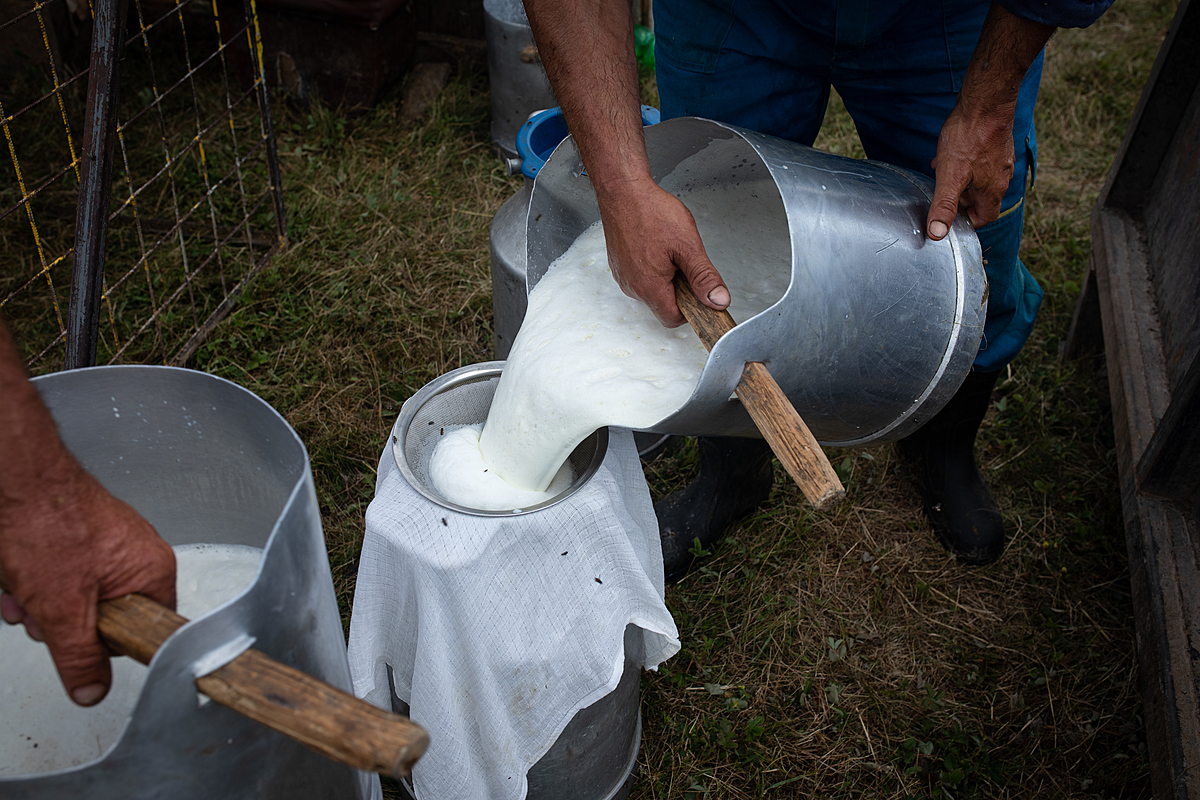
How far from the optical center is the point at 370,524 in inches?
50.4

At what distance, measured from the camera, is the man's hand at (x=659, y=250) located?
1.21 metres

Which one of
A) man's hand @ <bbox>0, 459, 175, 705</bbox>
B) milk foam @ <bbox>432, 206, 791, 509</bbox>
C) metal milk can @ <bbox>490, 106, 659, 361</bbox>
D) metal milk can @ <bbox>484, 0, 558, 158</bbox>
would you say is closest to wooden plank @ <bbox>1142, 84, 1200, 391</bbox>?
milk foam @ <bbox>432, 206, 791, 509</bbox>

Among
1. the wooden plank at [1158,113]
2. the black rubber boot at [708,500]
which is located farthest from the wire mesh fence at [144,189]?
the wooden plank at [1158,113]

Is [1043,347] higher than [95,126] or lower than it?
lower

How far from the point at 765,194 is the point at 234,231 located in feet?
6.67

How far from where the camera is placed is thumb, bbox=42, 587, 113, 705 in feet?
2.48

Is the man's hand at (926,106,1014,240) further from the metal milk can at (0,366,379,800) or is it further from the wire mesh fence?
the wire mesh fence

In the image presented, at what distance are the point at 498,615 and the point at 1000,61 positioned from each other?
1.11 metres

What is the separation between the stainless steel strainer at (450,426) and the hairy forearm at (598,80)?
0.40m

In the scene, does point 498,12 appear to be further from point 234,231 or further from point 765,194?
point 765,194

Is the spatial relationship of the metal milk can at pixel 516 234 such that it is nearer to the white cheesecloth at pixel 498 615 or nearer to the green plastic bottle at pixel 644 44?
the white cheesecloth at pixel 498 615

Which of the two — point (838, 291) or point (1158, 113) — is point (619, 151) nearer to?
point (838, 291)

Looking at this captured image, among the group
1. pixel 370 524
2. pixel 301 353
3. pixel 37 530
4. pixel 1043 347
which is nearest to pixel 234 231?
pixel 301 353

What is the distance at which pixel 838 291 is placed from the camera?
1.21 metres
